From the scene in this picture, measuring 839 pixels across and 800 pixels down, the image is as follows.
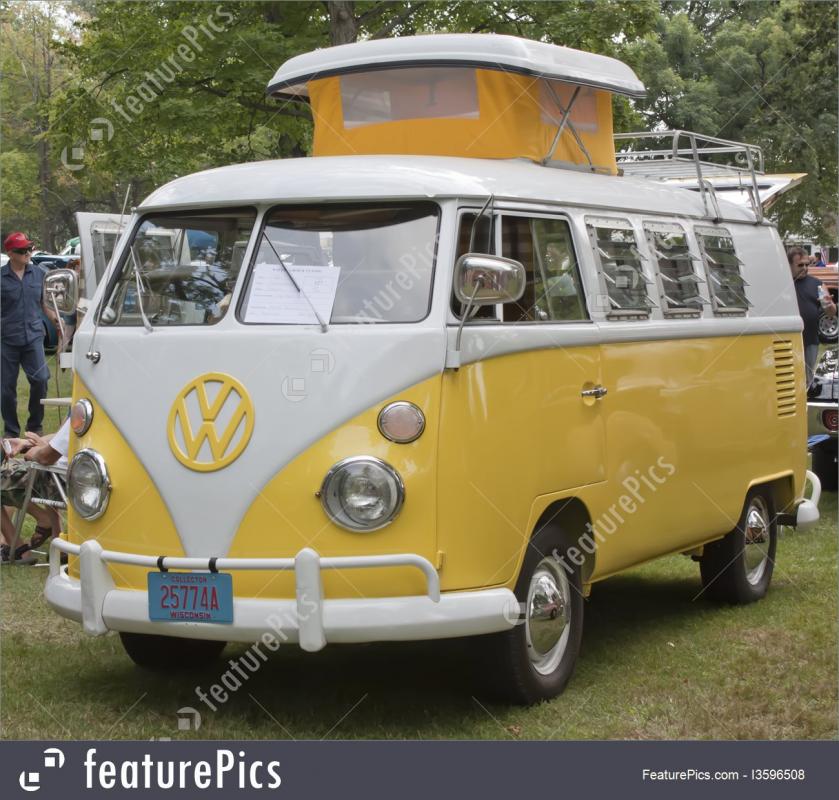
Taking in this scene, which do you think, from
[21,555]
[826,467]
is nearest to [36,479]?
[21,555]

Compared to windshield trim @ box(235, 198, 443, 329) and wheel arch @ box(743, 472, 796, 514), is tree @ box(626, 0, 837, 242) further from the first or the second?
windshield trim @ box(235, 198, 443, 329)

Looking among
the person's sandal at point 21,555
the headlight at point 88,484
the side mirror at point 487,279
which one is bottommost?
the person's sandal at point 21,555

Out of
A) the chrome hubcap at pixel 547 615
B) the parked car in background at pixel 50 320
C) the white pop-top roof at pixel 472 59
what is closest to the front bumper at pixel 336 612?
the chrome hubcap at pixel 547 615

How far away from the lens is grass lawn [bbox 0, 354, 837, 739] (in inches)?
253

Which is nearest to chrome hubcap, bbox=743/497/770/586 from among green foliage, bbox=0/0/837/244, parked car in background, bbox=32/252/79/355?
parked car in background, bbox=32/252/79/355

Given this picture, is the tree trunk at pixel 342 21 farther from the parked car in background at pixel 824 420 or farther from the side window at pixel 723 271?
the side window at pixel 723 271

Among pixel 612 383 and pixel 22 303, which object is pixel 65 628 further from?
pixel 22 303

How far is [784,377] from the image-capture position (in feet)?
31.6

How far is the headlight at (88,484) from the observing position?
6441 mm

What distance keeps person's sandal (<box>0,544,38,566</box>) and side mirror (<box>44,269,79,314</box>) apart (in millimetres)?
3336

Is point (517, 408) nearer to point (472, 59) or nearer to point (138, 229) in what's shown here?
point (138, 229)

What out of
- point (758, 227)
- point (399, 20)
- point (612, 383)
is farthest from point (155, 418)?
point (399, 20)

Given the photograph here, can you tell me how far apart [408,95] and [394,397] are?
2636 mm

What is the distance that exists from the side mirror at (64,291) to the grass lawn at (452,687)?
1.83 metres
